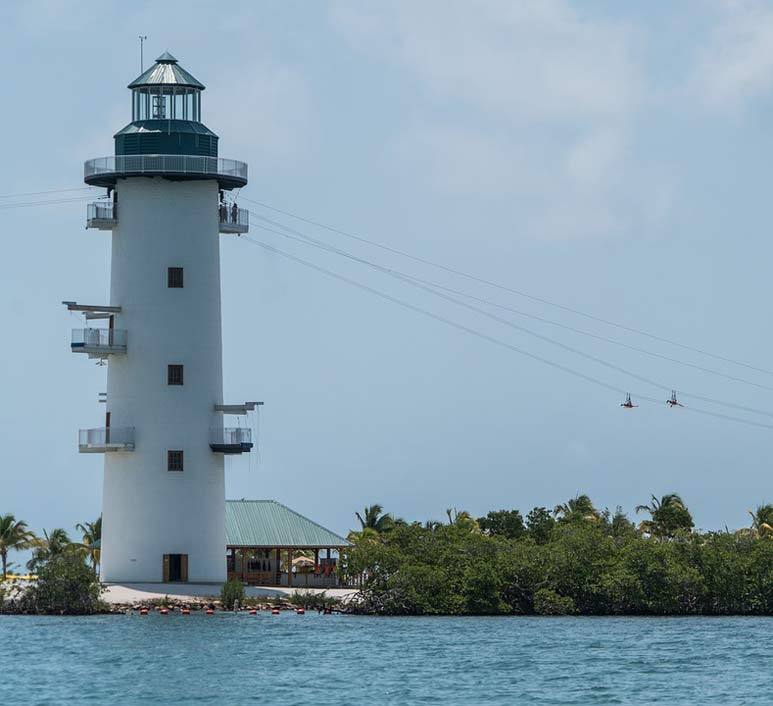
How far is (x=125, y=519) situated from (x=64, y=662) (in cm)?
1867

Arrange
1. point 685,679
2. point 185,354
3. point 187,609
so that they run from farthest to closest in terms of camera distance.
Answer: point 185,354 < point 187,609 < point 685,679

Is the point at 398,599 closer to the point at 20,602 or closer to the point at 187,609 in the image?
the point at 187,609

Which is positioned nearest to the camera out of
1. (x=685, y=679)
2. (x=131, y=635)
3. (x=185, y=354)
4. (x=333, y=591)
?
(x=685, y=679)

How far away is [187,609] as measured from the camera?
64938 mm

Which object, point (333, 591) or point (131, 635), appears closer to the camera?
point (131, 635)

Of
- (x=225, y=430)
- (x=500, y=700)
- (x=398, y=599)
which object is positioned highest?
(x=225, y=430)

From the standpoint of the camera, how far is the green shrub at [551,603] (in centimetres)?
6550

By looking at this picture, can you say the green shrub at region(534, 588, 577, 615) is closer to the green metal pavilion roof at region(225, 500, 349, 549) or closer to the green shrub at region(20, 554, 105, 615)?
the green shrub at region(20, 554, 105, 615)

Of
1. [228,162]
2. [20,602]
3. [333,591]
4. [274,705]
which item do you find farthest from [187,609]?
[274,705]

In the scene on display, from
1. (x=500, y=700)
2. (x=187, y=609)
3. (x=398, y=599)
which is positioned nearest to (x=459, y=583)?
(x=398, y=599)

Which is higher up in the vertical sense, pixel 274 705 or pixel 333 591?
pixel 333 591

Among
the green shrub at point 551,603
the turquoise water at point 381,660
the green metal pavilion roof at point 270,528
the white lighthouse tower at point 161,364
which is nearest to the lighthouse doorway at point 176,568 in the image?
the white lighthouse tower at point 161,364

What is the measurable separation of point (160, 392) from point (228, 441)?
9.81ft

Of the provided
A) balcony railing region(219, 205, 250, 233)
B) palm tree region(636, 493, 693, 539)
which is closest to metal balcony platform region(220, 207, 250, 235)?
balcony railing region(219, 205, 250, 233)
